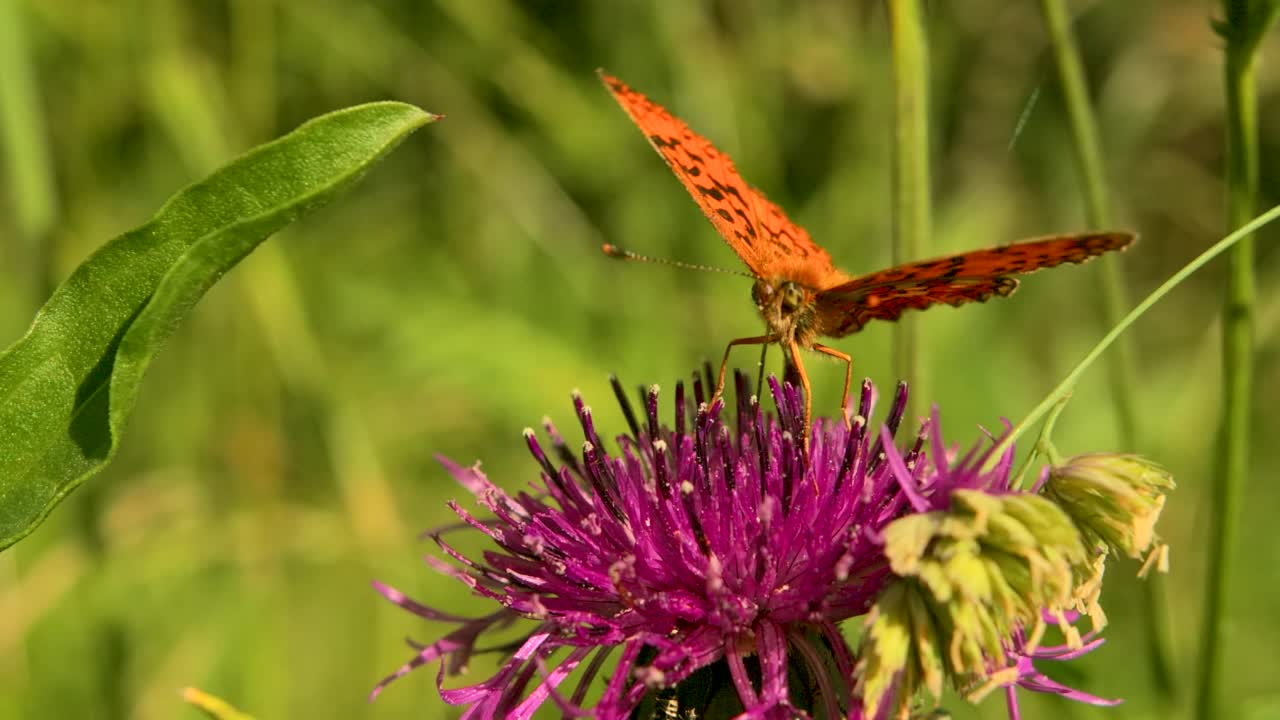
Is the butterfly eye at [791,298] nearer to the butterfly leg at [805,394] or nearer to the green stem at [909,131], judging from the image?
the butterfly leg at [805,394]

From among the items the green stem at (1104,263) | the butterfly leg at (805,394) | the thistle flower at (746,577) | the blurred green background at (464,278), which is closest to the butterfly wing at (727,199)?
the butterfly leg at (805,394)

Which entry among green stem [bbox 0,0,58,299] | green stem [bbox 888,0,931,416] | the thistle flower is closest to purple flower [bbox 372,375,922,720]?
the thistle flower

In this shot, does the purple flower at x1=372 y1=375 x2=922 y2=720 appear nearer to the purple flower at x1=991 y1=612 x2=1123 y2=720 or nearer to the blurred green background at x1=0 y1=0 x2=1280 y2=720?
the purple flower at x1=991 y1=612 x2=1123 y2=720

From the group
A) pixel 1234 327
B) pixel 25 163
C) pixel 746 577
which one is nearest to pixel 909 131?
pixel 1234 327

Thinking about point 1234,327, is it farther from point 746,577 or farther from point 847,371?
point 746,577

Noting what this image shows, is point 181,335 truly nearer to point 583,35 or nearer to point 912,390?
point 583,35

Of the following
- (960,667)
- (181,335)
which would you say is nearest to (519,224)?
(181,335)
